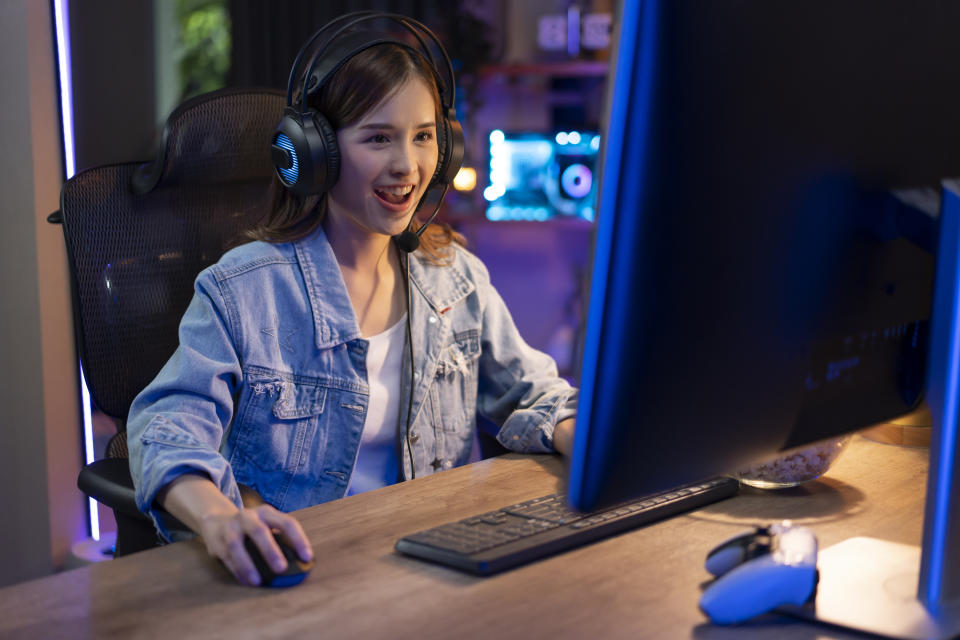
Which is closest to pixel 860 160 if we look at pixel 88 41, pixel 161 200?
pixel 161 200

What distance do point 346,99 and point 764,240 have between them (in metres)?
0.74

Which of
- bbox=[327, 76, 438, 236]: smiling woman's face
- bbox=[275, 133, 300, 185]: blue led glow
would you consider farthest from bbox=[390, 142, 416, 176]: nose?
bbox=[275, 133, 300, 185]: blue led glow

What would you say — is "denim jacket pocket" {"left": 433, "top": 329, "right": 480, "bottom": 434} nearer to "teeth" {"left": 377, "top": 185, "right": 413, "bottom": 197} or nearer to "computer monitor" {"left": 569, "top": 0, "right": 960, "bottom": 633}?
"teeth" {"left": 377, "top": 185, "right": 413, "bottom": 197}

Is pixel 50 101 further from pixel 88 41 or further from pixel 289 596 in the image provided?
pixel 88 41

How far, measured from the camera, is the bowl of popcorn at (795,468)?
38.5 inches

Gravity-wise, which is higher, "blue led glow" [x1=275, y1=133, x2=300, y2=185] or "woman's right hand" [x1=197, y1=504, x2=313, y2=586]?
"blue led glow" [x1=275, y1=133, x2=300, y2=185]

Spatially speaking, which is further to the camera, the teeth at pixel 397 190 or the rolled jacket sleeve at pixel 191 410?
the teeth at pixel 397 190

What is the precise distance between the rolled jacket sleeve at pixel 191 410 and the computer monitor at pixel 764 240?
48 centimetres

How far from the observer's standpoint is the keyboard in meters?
0.78

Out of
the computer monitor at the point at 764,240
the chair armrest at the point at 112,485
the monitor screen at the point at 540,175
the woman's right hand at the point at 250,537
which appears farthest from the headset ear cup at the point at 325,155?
the monitor screen at the point at 540,175

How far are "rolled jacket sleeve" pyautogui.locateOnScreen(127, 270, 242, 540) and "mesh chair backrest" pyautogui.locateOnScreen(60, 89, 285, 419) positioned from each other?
17cm

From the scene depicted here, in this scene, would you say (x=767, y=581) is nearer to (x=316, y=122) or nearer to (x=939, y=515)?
(x=939, y=515)

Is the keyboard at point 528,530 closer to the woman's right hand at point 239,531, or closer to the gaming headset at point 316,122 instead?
the woman's right hand at point 239,531

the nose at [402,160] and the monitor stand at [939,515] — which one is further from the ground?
the nose at [402,160]
